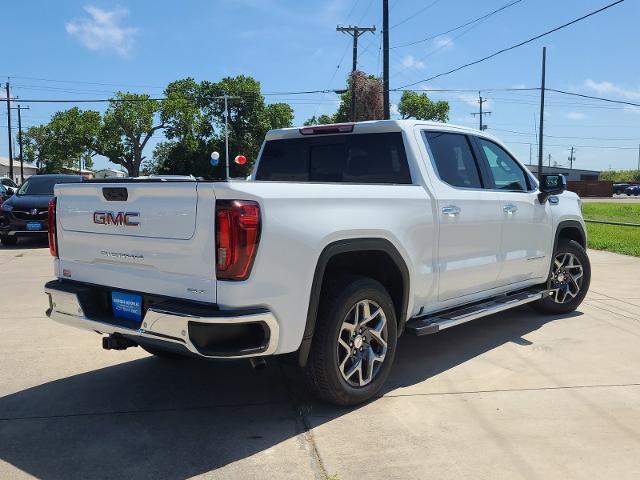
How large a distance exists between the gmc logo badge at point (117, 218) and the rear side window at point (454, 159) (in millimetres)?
2394

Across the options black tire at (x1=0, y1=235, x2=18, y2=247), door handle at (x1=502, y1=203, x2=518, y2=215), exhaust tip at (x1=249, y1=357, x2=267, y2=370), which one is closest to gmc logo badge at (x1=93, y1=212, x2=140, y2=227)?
exhaust tip at (x1=249, y1=357, x2=267, y2=370)

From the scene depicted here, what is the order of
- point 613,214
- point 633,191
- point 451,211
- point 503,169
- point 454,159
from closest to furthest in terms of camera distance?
point 451,211 < point 454,159 < point 503,169 < point 613,214 < point 633,191

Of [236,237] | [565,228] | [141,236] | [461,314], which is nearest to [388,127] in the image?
[461,314]

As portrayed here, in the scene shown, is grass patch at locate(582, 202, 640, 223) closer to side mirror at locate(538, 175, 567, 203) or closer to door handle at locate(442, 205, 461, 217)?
side mirror at locate(538, 175, 567, 203)

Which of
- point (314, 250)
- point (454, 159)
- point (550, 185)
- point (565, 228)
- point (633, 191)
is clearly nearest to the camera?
point (314, 250)

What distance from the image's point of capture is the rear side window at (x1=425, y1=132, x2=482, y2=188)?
189 inches

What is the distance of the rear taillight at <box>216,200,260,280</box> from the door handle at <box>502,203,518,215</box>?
2861 mm

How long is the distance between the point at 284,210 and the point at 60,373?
262cm

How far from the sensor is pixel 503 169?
5566 mm

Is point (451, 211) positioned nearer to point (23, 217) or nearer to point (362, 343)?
point (362, 343)

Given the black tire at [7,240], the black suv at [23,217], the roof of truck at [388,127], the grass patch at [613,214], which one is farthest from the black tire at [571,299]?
the grass patch at [613,214]

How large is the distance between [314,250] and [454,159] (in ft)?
6.79

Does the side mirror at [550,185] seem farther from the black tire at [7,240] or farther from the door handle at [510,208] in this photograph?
the black tire at [7,240]

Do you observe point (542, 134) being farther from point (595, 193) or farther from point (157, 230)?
point (157, 230)
